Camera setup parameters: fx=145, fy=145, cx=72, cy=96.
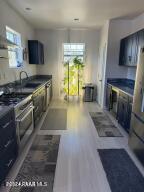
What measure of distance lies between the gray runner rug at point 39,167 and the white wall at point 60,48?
3767mm

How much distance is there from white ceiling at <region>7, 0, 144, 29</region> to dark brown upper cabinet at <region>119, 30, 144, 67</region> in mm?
621

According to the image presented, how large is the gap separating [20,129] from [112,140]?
180 centimetres

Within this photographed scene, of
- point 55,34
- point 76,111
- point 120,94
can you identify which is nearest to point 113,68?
point 120,94

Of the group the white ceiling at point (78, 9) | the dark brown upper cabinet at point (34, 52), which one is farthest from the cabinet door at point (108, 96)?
the dark brown upper cabinet at point (34, 52)

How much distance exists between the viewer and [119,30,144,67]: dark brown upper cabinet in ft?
11.2

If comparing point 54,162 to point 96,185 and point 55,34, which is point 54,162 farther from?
point 55,34

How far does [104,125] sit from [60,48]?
380cm

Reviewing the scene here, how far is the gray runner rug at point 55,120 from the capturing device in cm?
355

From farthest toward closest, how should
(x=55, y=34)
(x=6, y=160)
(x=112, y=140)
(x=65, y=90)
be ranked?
(x=65, y=90) < (x=55, y=34) < (x=112, y=140) < (x=6, y=160)

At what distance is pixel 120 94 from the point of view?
141 inches

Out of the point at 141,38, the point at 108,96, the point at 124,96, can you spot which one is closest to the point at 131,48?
the point at 141,38

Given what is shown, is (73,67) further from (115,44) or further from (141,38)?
(141,38)

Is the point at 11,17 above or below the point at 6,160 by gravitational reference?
above

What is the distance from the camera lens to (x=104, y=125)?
12.0 ft
